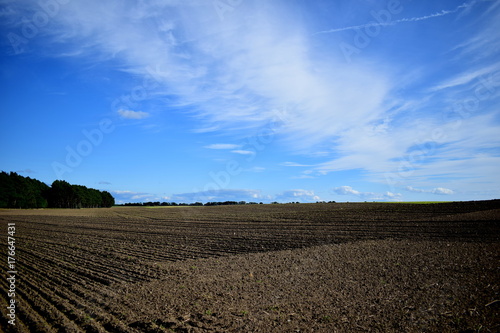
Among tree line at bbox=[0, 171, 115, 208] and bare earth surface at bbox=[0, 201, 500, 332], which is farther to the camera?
tree line at bbox=[0, 171, 115, 208]

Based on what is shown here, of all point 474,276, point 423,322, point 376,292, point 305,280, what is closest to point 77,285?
point 305,280

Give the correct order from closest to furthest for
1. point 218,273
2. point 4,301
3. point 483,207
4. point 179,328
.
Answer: point 179,328
point 4,301
point 218,273
point 483,207

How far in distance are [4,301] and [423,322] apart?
11.7 meters

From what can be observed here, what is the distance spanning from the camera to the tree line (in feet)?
280

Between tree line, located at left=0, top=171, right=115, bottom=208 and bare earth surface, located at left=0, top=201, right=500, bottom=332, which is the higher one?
tree line, located at left=0, top=171, right=115, bottom=208

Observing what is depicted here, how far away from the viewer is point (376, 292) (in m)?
9.73

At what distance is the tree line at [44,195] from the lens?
85312 millimetres

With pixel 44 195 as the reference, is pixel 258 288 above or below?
below

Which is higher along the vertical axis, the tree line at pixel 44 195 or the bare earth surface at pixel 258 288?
the tree line at pixel 44 195

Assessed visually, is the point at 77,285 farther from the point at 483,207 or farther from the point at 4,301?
the point at 483,207

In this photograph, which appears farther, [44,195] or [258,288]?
[44,195]

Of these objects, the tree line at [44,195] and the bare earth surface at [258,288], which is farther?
the tree line at [44,195]

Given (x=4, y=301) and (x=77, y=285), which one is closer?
(x=4, y=301)

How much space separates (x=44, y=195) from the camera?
106 meters
